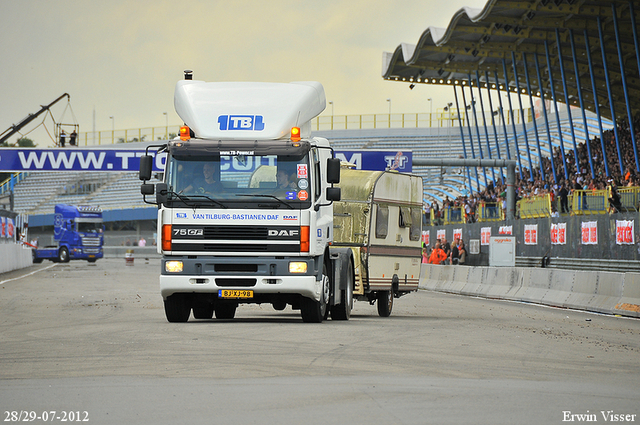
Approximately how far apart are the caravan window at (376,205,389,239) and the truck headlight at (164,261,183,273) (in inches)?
211

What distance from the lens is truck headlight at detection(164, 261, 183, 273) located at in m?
14.4

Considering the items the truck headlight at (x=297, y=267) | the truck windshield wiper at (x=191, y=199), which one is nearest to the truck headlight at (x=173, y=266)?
the truck windshield wiper at (x=191, y=199)

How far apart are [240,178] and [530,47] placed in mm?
41191

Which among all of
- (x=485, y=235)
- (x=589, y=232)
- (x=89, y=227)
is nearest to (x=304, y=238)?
(x=589, y=232)

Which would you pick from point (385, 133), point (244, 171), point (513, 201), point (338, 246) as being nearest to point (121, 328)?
point (244, 171)

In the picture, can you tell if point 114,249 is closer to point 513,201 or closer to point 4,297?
point 513,201

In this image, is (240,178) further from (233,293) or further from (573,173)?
(573,173)

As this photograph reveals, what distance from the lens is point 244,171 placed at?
1430cm

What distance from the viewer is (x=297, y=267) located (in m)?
14.4

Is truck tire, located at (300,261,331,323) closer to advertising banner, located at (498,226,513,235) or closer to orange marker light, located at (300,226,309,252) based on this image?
orange marker light, located at (300,226,309,252)

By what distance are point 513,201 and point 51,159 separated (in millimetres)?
20523

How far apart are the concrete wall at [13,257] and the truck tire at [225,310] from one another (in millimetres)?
27954

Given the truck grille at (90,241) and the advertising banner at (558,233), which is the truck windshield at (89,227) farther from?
the advertising banner at (558,233)

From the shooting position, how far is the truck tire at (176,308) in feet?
49.4
